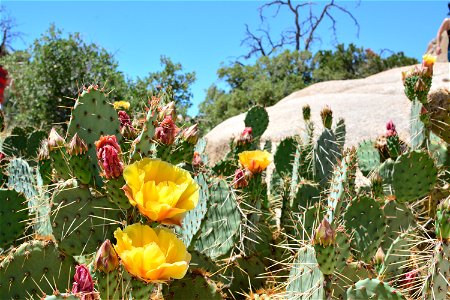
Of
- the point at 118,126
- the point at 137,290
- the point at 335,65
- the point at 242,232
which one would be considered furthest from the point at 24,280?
the point at 335,65

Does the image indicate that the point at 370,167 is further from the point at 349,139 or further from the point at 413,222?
the point at 349,139

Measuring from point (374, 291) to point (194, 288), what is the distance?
57cm

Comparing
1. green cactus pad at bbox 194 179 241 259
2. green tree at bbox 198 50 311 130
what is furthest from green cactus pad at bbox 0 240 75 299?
green tree at bbox 198 50 311 130

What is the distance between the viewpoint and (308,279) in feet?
4.48

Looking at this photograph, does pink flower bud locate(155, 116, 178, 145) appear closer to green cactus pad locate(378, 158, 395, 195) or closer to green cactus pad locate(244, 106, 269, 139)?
green cactus pad locate(378, 158, 395, 195)

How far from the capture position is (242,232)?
2170 mm

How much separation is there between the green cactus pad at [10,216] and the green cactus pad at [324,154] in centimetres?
153

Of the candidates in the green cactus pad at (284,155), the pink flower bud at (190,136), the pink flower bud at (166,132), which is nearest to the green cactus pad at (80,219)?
the pink flower bud at (166,132)

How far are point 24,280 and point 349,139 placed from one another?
525 cm

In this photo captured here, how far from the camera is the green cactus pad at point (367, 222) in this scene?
2168mm

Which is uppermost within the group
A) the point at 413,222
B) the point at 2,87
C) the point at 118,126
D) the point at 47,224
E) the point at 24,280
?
the point at 2,87

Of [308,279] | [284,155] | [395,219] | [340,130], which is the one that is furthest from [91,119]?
[340,130]

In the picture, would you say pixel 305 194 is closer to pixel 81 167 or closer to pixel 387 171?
pixel 387 171

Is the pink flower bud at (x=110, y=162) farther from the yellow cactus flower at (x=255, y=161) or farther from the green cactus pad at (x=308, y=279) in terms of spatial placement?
the yellow cactus flower at (x=255, y=161)
